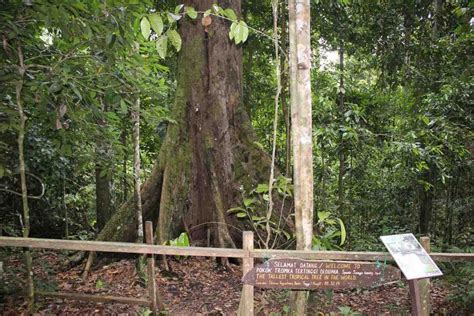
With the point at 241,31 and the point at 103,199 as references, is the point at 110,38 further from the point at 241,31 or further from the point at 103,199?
the point at 103,199

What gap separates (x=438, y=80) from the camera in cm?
662

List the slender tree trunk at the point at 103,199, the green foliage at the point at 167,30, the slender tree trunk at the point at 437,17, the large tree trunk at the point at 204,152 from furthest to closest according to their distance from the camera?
the slender tree trunk at the point at 103,199
the slender tree trunk at the point at 437,17
the large tree trunk at the point at 204,152
the green foliage at the point at 167,30

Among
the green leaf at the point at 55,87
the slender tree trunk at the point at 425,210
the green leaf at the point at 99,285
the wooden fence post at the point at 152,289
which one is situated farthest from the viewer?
the slender tree trunk at the point at 425,210

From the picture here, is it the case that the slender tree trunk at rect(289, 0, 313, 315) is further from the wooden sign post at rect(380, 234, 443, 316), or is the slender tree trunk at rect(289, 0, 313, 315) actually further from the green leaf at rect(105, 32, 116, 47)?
the green leaf at rect(105, 32, 116, 47)

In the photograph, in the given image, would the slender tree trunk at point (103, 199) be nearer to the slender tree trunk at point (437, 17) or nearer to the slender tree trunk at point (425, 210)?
the slender tree trunk at point (425, 210)

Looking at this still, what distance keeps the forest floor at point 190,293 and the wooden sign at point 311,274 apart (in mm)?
1170

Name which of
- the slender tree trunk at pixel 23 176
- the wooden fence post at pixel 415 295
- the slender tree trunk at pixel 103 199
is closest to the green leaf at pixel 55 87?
the slender tree trunk at pixel 23 176

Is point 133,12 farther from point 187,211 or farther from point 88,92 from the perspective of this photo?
point 187,211

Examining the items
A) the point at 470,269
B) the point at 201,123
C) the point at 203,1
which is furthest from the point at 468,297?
the point at 203,1

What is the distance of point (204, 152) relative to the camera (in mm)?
5887

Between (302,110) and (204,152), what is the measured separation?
9.51 feet

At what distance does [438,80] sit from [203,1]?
407 centimetres

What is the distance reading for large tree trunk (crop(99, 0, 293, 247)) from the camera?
5699mm

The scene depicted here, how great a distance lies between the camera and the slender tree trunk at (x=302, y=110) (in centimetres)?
315
